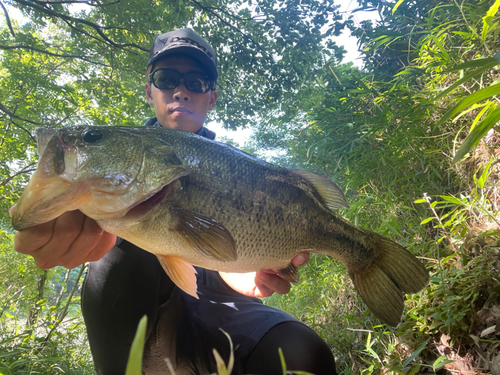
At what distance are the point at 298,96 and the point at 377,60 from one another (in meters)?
2.16

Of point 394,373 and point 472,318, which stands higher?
point 472,318

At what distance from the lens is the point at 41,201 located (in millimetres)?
972

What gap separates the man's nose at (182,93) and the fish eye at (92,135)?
1.56 meters

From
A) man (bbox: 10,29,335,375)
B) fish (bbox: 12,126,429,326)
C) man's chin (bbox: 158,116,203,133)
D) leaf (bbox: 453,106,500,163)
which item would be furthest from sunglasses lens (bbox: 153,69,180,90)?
leaf (bbox: 453,106,500,163)

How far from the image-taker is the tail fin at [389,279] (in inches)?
52.5

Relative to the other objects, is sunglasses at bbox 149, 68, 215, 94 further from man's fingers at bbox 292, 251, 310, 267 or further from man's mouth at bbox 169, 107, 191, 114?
man's fingers at bbox 292, 251, 310, 267

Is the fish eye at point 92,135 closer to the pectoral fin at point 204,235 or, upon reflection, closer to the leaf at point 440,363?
the pectoral fin at point 204,235

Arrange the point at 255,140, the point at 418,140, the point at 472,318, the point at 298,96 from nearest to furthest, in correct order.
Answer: the point at 472,318, the point at 418,140, the point at 298,96, the point at 255,140

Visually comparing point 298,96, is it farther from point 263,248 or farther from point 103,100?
point 263,248

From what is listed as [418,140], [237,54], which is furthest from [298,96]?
[418,140]

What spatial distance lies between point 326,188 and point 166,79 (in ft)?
6.50

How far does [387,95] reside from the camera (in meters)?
2.99

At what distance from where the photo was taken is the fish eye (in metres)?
1.14

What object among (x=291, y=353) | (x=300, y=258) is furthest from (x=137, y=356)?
(x=291, y=353)
